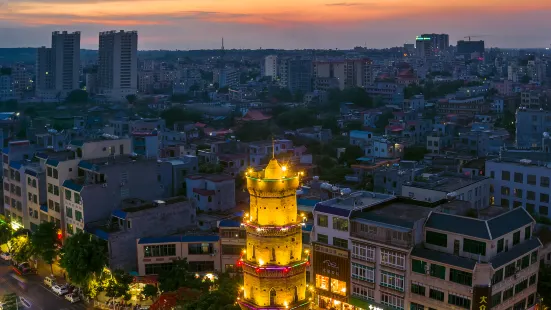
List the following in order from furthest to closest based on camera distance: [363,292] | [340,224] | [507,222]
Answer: [340,224], [363,292], [507,222]

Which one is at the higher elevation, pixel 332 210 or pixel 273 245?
pixel 273 245

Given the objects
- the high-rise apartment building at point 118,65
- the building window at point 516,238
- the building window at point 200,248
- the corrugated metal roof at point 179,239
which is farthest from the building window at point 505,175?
the high-rise apartment building at point 118,65

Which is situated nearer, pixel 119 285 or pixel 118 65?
pixel 119 285

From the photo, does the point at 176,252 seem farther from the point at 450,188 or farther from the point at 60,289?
the point at 450,188

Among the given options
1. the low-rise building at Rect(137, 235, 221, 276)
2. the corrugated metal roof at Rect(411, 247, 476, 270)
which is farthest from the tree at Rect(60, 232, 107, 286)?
the corrugated metal roof at Rect(411, 247, 476, 270)

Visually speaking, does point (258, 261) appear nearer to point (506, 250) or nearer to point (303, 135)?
point (506, 250)

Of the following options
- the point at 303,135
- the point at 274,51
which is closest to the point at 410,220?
the point at 303,135

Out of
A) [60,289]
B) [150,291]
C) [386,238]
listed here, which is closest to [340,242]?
[386,238]

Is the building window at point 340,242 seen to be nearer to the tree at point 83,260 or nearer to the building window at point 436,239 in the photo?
the building window at point 436,239
